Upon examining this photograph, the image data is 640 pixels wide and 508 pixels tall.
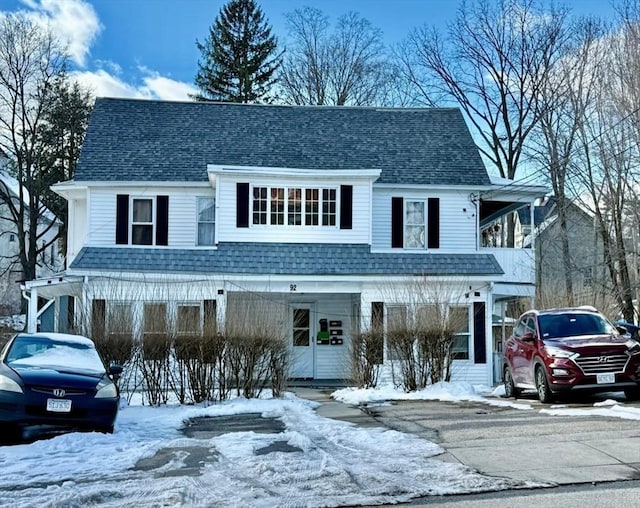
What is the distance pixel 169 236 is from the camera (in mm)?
22266

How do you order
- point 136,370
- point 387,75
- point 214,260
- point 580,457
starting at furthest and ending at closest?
point 387,75 < point 214,260 < point 136,370 < point 580,457

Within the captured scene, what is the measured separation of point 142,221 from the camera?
22.4 m

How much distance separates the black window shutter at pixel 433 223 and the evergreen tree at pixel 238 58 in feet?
84.3

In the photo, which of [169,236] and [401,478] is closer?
[401,478]

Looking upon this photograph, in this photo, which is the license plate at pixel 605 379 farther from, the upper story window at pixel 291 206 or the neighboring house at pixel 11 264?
the neighboring house at pixel 11 264

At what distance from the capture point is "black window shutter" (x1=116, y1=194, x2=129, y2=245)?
22.1 metres

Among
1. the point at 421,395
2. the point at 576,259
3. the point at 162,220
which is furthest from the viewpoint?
the point at 576,259

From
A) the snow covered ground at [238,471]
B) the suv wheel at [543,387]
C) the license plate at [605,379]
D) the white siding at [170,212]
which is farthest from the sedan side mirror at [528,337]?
the white siding at [170,212]

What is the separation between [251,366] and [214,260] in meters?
5.95

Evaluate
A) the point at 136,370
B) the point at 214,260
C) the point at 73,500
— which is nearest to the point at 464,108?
the point at 214,260

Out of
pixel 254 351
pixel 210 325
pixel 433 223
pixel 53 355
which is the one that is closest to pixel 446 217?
pixel 433 223

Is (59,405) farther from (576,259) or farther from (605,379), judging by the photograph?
(576,259)

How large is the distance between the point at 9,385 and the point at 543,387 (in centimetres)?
924

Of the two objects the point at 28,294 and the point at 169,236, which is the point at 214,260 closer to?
the point at 169,236
